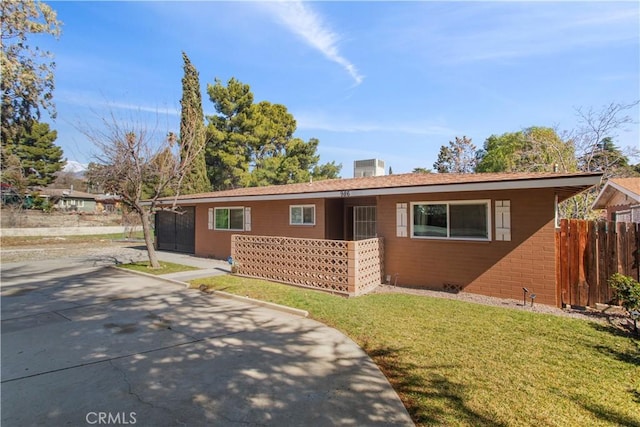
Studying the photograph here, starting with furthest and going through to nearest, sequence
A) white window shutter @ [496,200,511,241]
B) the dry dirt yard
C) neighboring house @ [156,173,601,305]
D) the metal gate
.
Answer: the metal gate → the dry dirt yard → white window shutter @ [496,200,511,241] → neighboring house @ [156,173,601,305]

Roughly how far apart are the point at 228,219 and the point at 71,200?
38.5m

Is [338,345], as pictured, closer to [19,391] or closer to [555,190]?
[19,391]

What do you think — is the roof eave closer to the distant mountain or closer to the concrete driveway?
the concrete driveway

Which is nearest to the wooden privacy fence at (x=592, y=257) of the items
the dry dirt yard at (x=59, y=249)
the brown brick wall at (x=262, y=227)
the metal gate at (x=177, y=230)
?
the brown brick wall at (x=262, y=227)

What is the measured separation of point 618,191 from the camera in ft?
42.3

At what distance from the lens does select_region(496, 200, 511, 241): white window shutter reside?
7.69m

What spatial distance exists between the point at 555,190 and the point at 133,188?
1287 centimetres

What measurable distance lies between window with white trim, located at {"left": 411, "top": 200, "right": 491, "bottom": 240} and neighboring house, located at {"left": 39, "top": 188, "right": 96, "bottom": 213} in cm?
4037

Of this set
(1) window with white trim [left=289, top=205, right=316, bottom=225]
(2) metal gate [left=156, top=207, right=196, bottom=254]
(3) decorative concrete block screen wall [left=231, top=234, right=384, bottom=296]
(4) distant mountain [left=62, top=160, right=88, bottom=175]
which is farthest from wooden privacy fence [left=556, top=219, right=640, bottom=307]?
(4) distant mountain [left=62, top=160, right=88, bottom=175]

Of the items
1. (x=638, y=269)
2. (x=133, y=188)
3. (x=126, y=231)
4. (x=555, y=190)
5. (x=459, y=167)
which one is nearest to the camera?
(x=638, y=269)

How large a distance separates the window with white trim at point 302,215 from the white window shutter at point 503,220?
19.4 ft

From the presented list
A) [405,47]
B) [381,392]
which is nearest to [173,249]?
[405,47]

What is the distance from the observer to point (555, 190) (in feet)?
24.0

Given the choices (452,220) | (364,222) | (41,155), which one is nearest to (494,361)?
(452,220)
